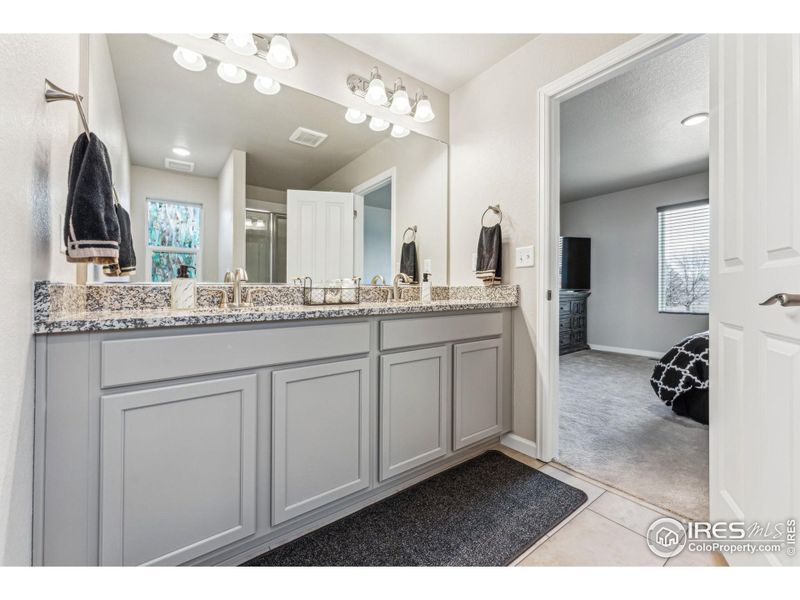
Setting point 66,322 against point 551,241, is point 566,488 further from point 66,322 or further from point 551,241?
point 66,322

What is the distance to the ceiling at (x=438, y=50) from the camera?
1.93 metres

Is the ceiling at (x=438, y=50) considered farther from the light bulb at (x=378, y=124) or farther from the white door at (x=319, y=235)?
the white door at (x=319, y=235)

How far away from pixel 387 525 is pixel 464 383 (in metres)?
0.74

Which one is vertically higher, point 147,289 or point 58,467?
point 147,289

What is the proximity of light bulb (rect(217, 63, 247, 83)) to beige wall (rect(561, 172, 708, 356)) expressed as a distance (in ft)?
17.2

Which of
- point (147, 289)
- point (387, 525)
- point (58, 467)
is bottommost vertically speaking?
point (387, 525)

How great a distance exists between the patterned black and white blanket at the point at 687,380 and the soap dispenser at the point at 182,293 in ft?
9.97

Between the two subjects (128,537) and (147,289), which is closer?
(128,537)

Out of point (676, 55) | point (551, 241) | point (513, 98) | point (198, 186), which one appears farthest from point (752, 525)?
point (676, 55)

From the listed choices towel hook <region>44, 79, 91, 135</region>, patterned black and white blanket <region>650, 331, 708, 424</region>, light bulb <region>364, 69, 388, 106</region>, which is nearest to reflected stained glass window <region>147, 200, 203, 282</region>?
towel hook <region>44, 79, 91, 135</region>

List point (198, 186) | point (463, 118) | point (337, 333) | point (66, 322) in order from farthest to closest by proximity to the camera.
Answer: point (463, 118), point (198, 186), point (337, 333), point (66, 322)

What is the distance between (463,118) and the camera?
94.0 inches

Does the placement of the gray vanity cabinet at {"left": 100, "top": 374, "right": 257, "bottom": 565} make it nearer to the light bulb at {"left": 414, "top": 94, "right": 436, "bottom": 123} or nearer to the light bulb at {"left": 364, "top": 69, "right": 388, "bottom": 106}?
the light bulb at {"left": 364, "top": 69, "right": 388, "bottom": 106}

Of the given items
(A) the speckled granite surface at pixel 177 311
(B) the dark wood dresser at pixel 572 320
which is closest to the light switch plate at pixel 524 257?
(A) the speckled granite surface at pixel 177 311
